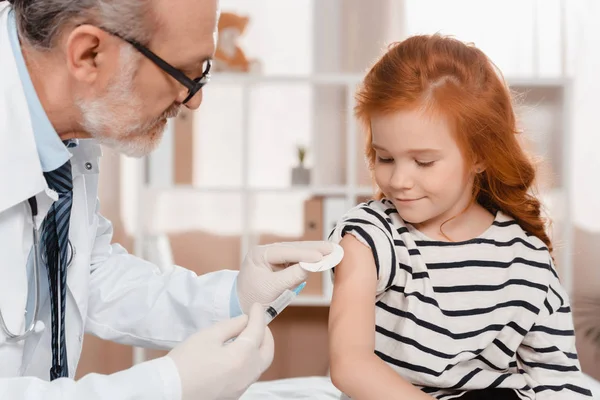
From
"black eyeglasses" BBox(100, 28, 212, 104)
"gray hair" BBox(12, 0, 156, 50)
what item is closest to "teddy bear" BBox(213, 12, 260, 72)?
"black eyeglasses" BBox(100, 28, 212, 104)

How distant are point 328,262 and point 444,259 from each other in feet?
0.82

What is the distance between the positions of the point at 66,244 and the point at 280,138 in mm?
2286

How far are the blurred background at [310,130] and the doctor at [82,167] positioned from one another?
6.21 feet

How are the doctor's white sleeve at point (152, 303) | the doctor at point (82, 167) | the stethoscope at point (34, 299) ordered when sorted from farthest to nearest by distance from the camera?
1. the doctor's white sleeve at point (152, 303)
2. the stethoscope at point (34, 299)
3. the doctor at point (82, 167)

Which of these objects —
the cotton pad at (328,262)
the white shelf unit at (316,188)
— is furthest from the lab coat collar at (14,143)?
the white shelf unit at (316,188)

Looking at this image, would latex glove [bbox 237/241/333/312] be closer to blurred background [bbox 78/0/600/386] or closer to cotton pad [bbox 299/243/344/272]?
cotton pad [bbox 299/243/344/272]

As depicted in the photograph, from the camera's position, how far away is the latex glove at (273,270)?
1397 mm

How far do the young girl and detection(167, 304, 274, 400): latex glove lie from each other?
0.13m

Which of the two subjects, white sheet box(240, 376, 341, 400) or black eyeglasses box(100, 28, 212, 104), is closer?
black eyeglasses box(100, 28, 212, 104)

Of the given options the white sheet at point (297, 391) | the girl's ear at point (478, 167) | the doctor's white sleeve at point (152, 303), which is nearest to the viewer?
the girl's ear at point (478, 167)

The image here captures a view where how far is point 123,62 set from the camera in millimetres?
1392

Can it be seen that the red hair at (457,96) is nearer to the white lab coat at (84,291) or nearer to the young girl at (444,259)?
the young girl at (444,259)

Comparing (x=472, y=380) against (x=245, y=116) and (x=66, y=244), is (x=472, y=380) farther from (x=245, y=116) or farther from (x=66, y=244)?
(x=245, y=116)

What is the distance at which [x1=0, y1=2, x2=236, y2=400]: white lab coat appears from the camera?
1.17 m
